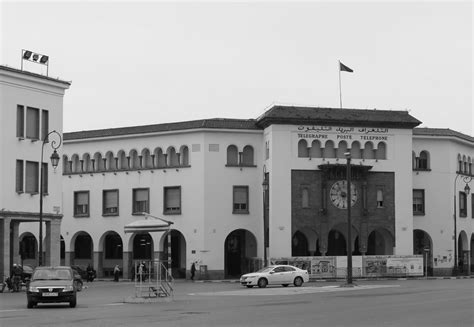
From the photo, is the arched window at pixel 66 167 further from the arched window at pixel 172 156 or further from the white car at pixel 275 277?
the white car at pixel 275 277

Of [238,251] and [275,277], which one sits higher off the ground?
[238,251]

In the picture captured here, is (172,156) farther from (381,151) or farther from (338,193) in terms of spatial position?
(381,151)

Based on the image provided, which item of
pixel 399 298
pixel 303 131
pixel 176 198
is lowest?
pixel 399 298

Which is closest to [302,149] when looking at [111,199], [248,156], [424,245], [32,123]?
[248,156]

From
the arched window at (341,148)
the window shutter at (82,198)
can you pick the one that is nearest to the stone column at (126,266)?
the window shutter at (82,198)

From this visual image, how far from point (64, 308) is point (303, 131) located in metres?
38.3

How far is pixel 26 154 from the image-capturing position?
50.0m

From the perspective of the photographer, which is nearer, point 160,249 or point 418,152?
point 160,249

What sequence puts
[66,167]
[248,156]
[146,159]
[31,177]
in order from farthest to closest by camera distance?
[66,167]
[146,159]
[248,156]
[31,177]

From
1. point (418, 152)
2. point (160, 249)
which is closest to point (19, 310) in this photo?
point (160, 249)

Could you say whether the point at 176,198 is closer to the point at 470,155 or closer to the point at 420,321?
the point at 470,155

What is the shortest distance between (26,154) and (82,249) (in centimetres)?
2624

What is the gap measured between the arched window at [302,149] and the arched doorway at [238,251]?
7.74 metres

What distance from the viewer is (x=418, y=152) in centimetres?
7219
